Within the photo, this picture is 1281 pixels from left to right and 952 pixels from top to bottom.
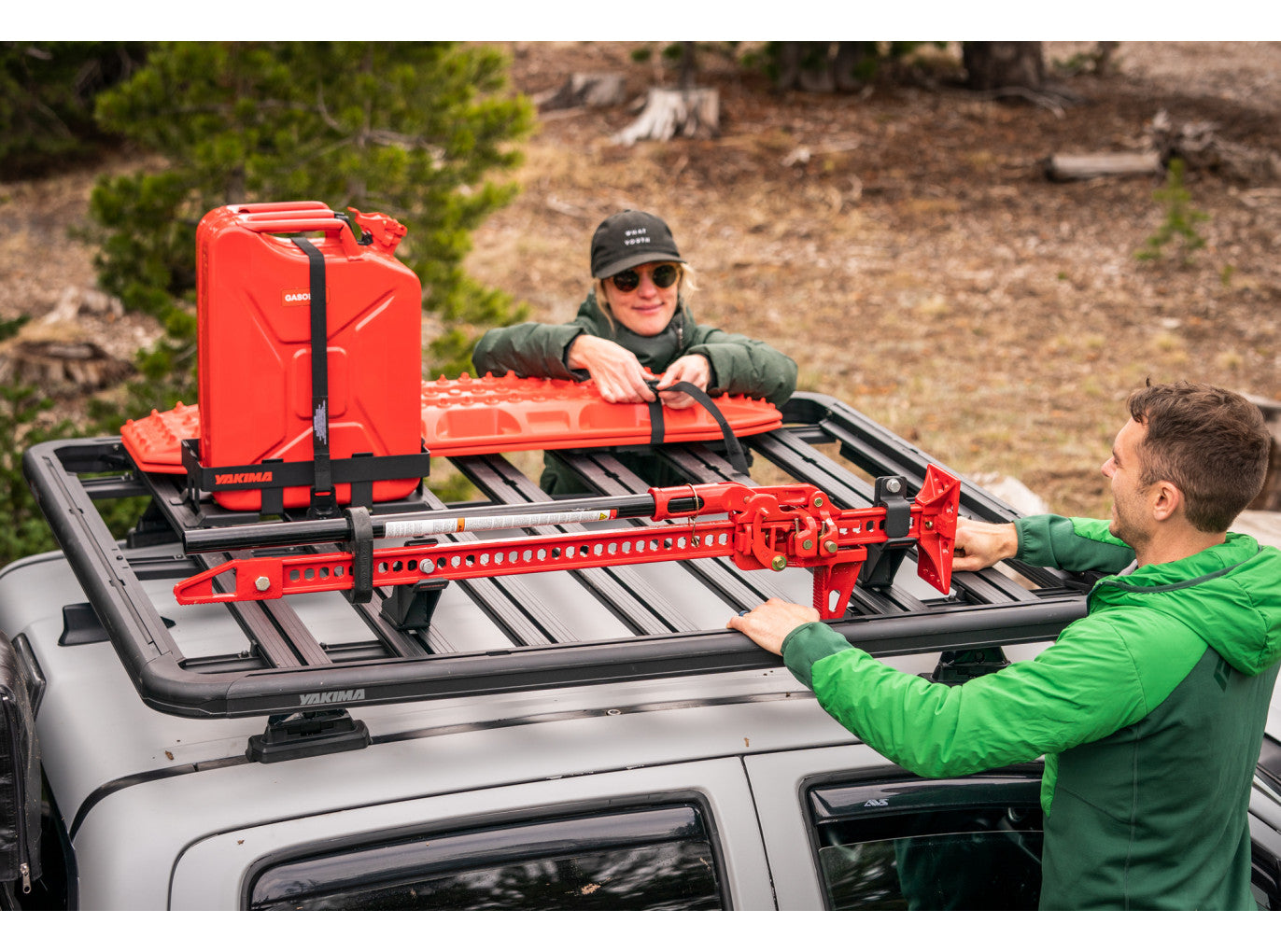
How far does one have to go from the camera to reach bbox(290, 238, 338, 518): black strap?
3.03m

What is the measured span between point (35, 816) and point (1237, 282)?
43.5ft

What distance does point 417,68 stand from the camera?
8.09 meters

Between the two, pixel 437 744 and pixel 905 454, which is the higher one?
pixel 905 454

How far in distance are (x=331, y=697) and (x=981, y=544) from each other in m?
1.53

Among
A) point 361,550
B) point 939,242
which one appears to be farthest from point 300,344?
point 939,242

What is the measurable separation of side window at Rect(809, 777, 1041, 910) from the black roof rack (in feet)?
0.96

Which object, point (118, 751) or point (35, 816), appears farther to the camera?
point (118, 751)

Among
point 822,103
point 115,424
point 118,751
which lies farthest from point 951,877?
point 822,103

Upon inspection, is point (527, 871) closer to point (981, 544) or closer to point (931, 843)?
point (931, 843)

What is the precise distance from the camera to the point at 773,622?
258cm

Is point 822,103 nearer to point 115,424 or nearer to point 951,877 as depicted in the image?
point 115,424

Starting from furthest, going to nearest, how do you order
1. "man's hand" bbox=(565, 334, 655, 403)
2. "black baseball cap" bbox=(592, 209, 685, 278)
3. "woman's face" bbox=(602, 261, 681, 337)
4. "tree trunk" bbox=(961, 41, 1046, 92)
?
→ "tree trunk" bbox=(961, 41, 1046, 92) < "woman's face" bbox=(602, 261, 681, 337) < "black baseball cap" bbox=(592, 209, 685, 278) < "man's hand" bbox=(565, 334, 655, 403)

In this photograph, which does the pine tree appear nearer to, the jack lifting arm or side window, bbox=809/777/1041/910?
the jack lifting arm

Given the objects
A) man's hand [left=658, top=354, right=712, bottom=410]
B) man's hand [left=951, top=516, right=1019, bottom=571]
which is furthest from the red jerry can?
man's hand [left=951, top=516, right=1019, bottom=571]
